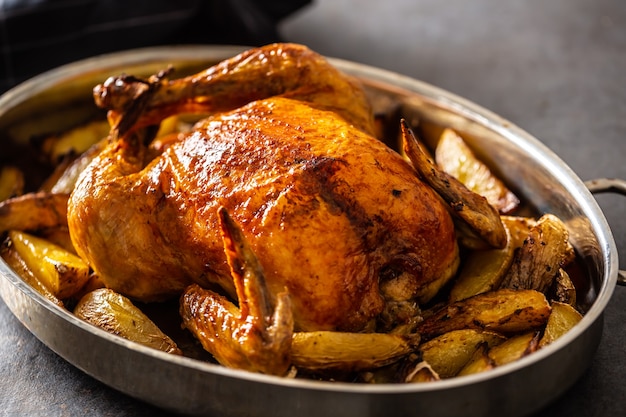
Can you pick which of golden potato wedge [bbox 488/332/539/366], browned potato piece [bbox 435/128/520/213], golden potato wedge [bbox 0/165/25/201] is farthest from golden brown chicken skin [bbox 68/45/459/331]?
golden potato wedge [bbox 0/165/25/201]

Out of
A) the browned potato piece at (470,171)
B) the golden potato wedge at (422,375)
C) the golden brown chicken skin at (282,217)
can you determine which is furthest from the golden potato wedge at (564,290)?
the golden potato wedge at (422,375)

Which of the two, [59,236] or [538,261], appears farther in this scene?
[59,236]

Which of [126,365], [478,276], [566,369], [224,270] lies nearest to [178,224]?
[224,270]

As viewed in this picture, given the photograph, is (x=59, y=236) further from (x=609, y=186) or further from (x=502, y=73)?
(x=502, y=73)

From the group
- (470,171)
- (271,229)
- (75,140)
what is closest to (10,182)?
(75,140)

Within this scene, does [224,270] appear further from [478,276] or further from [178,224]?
[478,276]

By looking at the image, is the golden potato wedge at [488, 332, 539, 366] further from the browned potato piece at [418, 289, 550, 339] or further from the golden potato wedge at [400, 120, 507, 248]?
the golden potato wedge at [400, 120, 507, 248]
